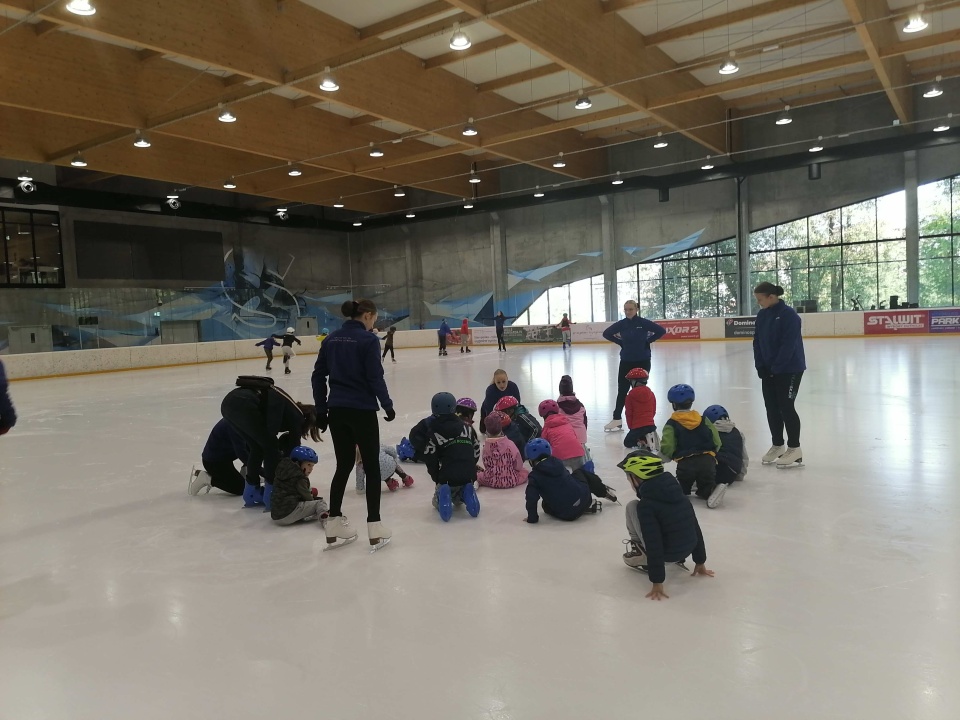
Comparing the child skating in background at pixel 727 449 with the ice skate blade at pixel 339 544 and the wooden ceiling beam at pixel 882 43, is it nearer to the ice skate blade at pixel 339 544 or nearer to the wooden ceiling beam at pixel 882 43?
the ice skate blade at pixel 339 544

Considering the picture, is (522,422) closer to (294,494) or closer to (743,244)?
(294,494)

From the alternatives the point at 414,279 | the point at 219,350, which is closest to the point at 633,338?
the point at 219,350

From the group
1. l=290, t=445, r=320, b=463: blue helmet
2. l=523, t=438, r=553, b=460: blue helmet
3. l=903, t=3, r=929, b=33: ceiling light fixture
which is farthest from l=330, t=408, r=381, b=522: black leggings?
l=903, t=3, r=929, b=33: ceiling light fixture

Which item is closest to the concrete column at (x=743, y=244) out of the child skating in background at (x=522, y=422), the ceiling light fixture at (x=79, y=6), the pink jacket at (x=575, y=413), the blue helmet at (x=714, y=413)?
the pink jacket at (x=575, y=413)

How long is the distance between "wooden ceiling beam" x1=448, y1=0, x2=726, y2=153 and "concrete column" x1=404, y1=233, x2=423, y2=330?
1861cm

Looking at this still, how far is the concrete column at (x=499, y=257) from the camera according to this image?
109ft

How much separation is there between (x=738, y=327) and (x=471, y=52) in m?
14.6

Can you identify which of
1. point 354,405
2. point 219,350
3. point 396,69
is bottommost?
point 354,405

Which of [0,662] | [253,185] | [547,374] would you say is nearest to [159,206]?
[253,185]

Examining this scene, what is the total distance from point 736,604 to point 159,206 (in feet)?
97.0

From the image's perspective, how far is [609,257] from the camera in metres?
29.9

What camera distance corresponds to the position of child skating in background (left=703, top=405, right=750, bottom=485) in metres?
5.02

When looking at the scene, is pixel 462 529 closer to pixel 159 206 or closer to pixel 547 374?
pixel 547 374

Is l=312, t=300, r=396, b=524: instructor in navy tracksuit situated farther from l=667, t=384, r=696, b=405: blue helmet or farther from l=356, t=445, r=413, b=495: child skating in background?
l=667, t=384, r=696, b=405: blue helmet
